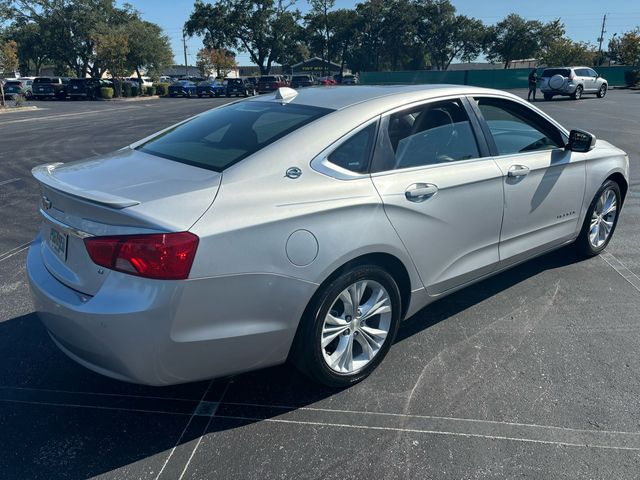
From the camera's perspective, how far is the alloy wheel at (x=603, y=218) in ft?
16.3

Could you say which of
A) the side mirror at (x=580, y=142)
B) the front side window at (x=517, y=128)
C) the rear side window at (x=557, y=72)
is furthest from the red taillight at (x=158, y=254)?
the rear side window at (x=557, y=72)

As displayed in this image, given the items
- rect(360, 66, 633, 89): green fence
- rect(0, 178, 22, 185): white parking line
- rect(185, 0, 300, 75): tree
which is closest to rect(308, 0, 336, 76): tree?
rect(185, 0, 300, 75): tree

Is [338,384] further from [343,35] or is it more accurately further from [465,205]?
[343,35]

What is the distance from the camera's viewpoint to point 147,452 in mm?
2650

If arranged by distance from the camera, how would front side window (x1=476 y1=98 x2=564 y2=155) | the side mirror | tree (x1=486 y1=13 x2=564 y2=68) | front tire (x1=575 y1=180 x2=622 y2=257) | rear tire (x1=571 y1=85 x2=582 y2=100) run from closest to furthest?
front side window (x1=476 y1=98 x2=564 y2=155)
the side mirror
front tire (x1=575 y1=180 x2=622 y2=257)
rear tire (x1=571 y1=85 x2=582 y2=100)
tree (x1=486 y1=13 x2=564 y2=68)

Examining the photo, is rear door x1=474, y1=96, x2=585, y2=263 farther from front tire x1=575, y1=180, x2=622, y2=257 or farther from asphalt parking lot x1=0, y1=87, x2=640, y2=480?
asphalt parking lot x1=0, y1=87, x2=640, y2=480

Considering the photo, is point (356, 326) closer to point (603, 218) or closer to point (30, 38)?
point (603, 218)

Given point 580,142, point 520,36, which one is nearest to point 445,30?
point 520,36

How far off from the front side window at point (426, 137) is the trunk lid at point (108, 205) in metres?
1.11

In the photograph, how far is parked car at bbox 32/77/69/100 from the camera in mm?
42094

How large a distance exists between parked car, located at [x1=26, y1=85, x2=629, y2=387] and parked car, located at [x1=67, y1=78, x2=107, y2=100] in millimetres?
44531

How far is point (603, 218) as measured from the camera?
16.8ft

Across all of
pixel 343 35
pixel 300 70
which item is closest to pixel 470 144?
pixel 343 35

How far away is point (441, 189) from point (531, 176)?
1.08 metres
